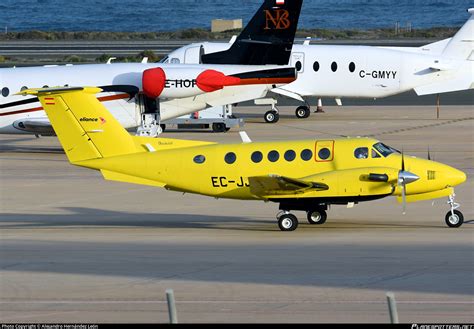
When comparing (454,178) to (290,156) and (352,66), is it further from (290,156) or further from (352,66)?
(352,66)

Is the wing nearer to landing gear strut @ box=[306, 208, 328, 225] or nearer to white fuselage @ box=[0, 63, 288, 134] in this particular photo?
landing gear strut @ box=[306, 208, 328, 225]

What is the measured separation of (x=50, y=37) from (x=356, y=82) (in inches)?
2953

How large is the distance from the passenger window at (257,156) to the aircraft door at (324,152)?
116 centimetres

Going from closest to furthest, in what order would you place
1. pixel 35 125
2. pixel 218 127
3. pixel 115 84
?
1. pixel 35 125
2. pixel 115 84
3. pixel 218 127

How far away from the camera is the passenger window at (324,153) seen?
78.5ft

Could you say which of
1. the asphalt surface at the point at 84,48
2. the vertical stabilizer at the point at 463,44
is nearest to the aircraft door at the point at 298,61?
the vertical stabilizer at the point at 463,44

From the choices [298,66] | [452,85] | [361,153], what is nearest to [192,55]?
[298,66]

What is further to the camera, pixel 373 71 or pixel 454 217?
pixel 373 71

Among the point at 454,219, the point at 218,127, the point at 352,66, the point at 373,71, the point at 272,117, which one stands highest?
the point at 352,66

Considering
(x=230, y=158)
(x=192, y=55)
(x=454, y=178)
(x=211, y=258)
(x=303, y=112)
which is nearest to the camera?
(x=211, y=258)

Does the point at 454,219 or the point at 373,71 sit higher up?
the point at 373,71

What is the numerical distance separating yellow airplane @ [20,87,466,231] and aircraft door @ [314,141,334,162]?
0.06 ft

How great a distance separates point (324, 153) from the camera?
78.6ft

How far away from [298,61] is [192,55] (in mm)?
4641
